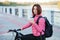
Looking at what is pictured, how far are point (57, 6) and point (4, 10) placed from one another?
77cm

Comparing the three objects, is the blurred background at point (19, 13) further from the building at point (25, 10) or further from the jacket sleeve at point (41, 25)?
the jacket sleeve at point (41, 25)

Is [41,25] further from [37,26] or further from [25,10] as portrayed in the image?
[25,10]

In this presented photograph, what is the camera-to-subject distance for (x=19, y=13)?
263 cm

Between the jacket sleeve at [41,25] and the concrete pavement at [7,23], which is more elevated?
the jacket sleeve at [41,25]

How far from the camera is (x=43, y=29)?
6.59ft

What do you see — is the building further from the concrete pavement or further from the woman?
the woman

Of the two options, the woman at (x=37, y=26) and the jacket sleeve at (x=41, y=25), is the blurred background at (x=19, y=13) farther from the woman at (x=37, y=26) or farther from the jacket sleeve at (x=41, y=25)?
the jacket sleeve at (x=41, y=25)

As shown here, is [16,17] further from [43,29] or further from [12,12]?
[43,29]

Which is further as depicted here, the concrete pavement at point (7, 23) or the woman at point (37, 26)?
the concrete pavement at point (7, 23)

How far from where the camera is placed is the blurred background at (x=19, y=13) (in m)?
2.60

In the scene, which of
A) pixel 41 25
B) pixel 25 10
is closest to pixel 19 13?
pixel 25 10

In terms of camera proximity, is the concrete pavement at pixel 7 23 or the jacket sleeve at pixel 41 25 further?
the concrete pavement at pixel 7 23

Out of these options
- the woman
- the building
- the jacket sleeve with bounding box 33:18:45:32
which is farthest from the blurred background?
the jacket sleeve with bounding box 33:18:45:32

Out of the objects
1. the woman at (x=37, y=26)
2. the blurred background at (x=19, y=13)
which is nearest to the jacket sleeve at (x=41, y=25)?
the woman at (x=37, y=26)
